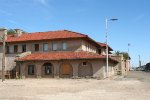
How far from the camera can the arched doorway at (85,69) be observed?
4403cm

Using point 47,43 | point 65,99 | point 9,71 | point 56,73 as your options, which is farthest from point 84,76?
point 65,99

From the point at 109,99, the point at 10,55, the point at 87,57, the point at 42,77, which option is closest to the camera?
the point at 109,99

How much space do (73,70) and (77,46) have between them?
13.9ft

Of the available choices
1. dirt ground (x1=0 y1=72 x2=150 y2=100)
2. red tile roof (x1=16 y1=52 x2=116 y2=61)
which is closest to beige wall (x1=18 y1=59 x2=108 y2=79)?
red tile roof (x1=16 y1=52 x2=116 y2=61)

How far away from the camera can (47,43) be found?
49.2 m

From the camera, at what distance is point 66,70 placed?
45.4 meters

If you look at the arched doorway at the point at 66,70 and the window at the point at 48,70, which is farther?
the window at the point at 48,70

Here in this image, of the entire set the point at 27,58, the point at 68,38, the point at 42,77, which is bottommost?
the point at 42,77

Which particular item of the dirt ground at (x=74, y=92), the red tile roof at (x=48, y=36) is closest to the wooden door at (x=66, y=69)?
the red tile roof at (x=48, y=36)

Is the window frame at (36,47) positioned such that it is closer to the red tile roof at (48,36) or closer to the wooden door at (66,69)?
the red tile roof at (48,36)

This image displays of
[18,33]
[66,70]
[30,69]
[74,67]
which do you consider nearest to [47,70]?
[30,69]

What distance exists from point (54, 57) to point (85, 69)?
5.15 meters

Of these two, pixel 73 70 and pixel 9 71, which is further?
pixel 9 71

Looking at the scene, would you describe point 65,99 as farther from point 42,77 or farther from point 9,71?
point 9,71
